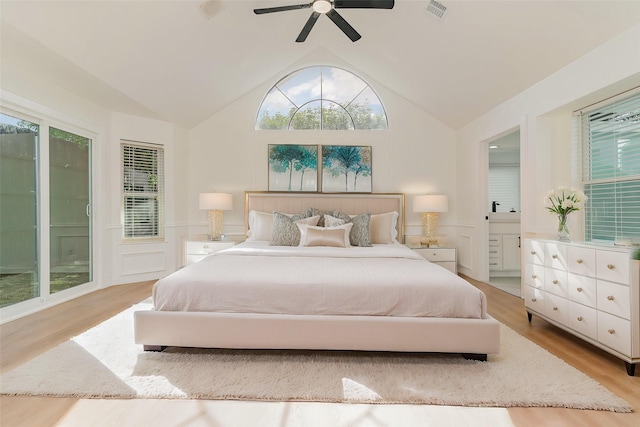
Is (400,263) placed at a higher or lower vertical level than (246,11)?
lower

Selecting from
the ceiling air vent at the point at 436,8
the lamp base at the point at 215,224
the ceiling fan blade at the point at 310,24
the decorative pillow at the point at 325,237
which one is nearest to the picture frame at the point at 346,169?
the decorative pillow at the point at 325,237

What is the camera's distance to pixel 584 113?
10.4 ft

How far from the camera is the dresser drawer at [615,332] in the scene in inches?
80.4

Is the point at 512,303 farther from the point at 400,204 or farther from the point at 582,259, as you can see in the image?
the point at 400,204

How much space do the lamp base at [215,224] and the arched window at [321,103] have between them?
1.54 meters

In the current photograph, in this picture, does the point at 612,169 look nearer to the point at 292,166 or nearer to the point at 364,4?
the point at 364,4

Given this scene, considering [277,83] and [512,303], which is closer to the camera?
[512,303]

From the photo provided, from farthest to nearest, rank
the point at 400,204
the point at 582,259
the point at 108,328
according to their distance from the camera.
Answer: the point at 400,204, the point at 108,328, the point at 582,259

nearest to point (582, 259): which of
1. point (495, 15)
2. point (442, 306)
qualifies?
point (442, 306)

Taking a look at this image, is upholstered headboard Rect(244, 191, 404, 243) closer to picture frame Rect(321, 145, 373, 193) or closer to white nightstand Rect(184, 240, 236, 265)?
picture frame Rect(321, 145, 373, 193)

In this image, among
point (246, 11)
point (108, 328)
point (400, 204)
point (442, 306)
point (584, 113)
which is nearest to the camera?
point (442, 306)

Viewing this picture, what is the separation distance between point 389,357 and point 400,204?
3103 millimetres

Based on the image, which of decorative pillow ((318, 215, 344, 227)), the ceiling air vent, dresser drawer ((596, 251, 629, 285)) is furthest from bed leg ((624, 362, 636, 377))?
the ceiling air vent

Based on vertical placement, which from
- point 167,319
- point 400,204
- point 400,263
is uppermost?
point 400,204
